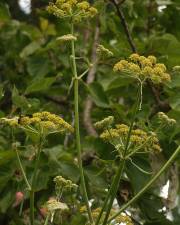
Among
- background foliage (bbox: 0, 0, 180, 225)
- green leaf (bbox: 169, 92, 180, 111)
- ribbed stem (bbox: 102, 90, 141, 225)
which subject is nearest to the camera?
ribbed stem (bbox: 102, 90, 141, 225)

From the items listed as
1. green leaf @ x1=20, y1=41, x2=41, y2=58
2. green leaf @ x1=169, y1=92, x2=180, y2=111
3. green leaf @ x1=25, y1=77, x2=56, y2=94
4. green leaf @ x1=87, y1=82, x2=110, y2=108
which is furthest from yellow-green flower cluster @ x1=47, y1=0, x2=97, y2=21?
green leaf @ x1=20, y1=41, x2=41, y2=58

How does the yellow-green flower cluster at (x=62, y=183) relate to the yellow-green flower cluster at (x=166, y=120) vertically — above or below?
below

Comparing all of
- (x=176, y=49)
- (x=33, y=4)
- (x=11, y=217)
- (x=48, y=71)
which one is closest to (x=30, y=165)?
(x=11, y=217)

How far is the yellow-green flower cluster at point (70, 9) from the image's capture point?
5.86 ft

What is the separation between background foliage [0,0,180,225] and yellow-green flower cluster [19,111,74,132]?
10.1 inches

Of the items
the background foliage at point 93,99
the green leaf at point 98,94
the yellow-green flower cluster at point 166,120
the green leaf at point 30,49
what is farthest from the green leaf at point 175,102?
the green leaf at point 30,49

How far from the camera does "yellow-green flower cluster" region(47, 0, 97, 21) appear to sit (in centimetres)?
179

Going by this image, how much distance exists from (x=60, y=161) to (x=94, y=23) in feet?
3.71

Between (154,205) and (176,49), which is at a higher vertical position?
(176,49)

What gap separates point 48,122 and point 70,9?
1.10 ft

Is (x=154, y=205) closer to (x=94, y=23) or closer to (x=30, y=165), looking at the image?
(x=30, y=165)

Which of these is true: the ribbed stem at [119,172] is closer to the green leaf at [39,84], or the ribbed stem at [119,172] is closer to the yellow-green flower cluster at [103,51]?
the yellow-green flower cluster at [103,51]

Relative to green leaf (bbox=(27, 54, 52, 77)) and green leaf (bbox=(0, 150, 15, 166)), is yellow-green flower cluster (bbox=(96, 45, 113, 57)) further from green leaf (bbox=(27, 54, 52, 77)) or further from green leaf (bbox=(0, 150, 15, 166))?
green leaf (bbox=(27, 54, 52, 77))

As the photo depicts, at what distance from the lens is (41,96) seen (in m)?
3.45
